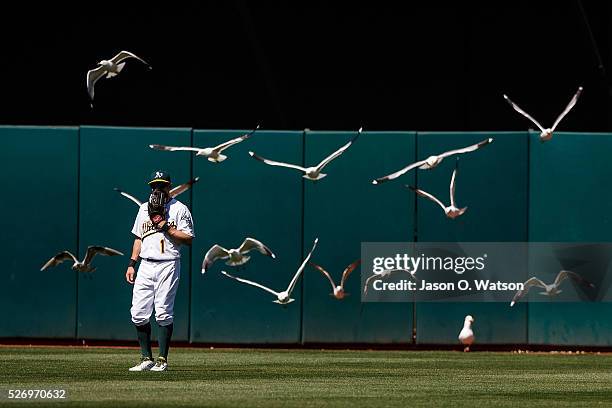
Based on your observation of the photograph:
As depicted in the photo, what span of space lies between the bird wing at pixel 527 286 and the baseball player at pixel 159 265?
270 inches

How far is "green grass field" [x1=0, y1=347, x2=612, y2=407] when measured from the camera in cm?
1036

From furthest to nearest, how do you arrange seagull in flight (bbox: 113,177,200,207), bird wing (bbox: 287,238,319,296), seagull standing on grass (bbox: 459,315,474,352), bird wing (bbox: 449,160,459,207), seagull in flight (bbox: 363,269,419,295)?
seagull in flight (bbox: 363,269,419,295), bird wing (bbox: 287,238,319,296), bird wing (bbox: 449,160,459,207), seagull in flight (bbox: 113,177,200,207), seagull standing on grass (bbox: 459,315,474,352)

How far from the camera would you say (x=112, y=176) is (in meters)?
18.6

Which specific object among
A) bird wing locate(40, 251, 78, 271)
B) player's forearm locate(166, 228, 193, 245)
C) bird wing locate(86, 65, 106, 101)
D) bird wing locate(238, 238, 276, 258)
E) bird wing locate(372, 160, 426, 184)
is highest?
bird wing locate(86, 65, 106, 101)

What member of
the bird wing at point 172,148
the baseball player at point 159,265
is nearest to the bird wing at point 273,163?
the bird wing at point 172,148

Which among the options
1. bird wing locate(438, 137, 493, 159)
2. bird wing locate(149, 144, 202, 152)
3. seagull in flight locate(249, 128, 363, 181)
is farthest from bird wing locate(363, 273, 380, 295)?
bird wing locate(149, 144, 202, 152)

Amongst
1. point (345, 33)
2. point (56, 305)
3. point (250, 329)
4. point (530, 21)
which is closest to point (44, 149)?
point (56, 305)

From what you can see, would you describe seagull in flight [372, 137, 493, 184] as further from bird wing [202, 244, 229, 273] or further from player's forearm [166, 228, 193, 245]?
player's forearm [166, 228, 193, 245]

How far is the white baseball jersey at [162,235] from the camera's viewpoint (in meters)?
13.1

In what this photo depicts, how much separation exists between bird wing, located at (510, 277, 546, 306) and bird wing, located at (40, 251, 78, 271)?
6.03 meters

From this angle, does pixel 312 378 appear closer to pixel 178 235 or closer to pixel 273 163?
Result: pixel 178 235

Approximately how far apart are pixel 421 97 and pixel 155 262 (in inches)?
441

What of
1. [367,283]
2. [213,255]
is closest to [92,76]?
[213,255]

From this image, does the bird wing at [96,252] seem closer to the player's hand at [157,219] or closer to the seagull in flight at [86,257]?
the seagull in flight at [86,257]
